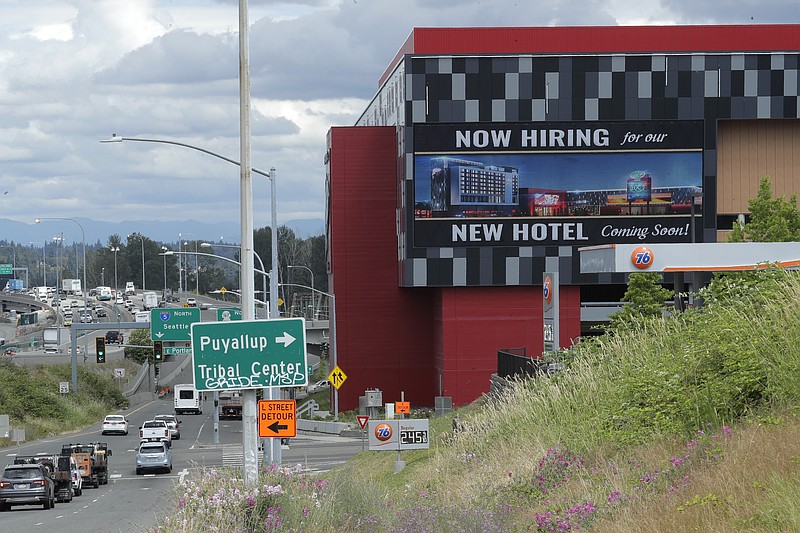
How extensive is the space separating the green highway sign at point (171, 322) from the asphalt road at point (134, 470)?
6296 mm

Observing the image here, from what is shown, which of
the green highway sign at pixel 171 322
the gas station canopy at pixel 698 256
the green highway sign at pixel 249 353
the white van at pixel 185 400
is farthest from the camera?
the white van at pixel 185 400

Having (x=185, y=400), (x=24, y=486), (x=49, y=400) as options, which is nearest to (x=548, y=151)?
(x=24, y=486)

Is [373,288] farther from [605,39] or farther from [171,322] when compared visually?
[605,39]

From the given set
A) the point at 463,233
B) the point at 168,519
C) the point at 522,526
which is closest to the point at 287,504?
the point at 168,519

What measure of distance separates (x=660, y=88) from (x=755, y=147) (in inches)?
295

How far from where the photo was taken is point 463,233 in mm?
61719

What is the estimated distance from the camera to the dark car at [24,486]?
33750 millimetres

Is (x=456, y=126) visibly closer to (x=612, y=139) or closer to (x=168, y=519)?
Result: (x=612, y=139)

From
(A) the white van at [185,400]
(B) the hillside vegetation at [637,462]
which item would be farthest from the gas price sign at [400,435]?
(A) the white van at [185,400]

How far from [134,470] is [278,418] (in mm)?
32414

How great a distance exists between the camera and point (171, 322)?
69.2m

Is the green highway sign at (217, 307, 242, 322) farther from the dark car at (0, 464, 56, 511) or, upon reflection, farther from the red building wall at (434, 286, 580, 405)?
the dark car at (0, 464, 56, 511)

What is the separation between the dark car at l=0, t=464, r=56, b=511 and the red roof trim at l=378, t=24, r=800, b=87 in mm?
34727

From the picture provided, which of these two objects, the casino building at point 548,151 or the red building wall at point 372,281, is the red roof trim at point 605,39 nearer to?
the casino building at point 548,151
